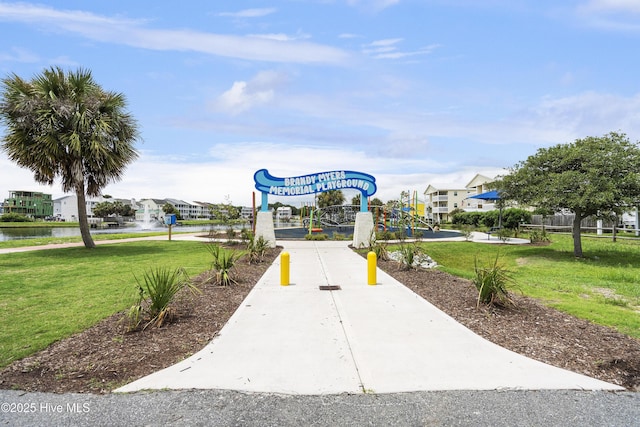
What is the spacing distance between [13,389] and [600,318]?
25.7ft

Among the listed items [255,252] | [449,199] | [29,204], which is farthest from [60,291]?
[29,204]

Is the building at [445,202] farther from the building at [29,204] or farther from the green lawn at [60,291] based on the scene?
the building at [29,204]

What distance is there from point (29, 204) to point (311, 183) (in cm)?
10715

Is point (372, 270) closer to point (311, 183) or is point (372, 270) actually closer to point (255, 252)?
point (255, 252)

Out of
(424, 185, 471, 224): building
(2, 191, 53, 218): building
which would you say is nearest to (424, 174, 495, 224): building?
(424, 185, 471, 224): building

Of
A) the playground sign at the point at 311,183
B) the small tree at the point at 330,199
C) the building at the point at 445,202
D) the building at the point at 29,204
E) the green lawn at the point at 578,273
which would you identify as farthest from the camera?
the building at the point at 29,204

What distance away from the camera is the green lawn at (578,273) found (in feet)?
21.4

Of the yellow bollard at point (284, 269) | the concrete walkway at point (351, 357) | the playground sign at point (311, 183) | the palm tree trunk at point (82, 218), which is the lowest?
the concrete walkway at point (351, 357)

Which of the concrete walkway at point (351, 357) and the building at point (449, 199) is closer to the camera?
the concrete walkway at point (351, 357)

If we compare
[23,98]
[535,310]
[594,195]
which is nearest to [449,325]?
[535,310]

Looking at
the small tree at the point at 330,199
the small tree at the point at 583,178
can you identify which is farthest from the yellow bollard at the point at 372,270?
the small tree at the point at 330,199

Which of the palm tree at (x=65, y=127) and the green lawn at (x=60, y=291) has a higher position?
the palm tree at (x=65, y=127)

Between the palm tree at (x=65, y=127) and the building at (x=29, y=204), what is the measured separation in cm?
9428

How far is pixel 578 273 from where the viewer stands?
36.3 feet
